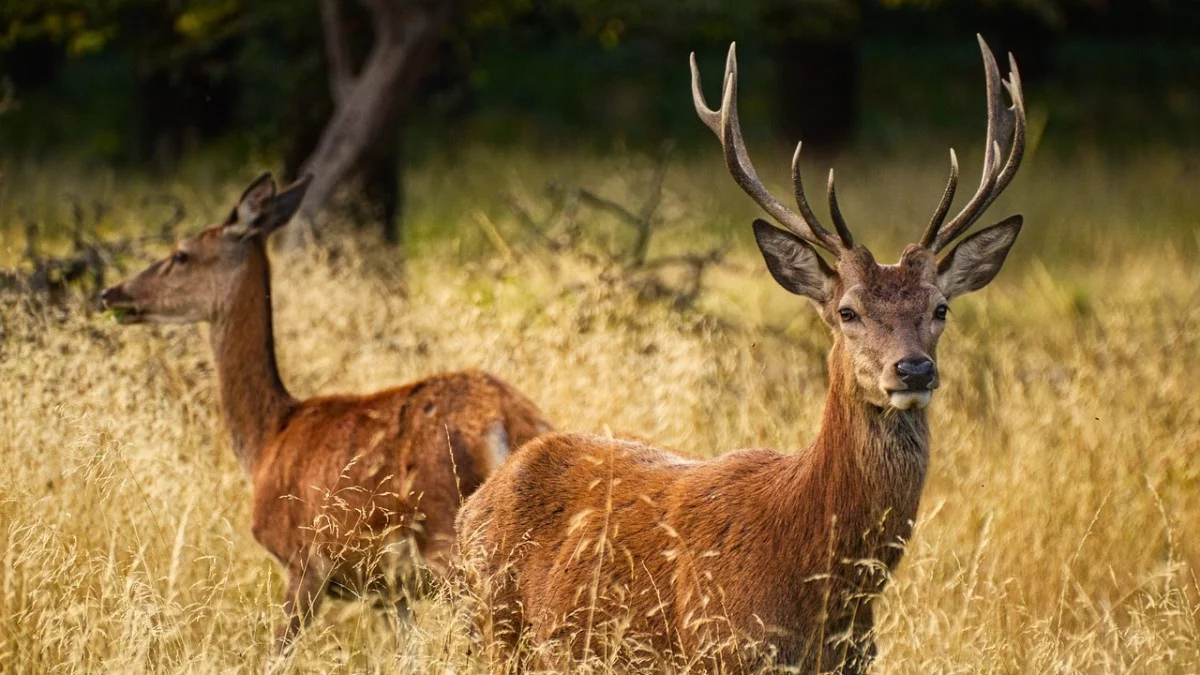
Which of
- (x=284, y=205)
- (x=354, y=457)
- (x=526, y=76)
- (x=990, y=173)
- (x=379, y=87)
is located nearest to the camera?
(x=990, y=173)

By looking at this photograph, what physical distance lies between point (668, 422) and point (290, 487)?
1501 mm

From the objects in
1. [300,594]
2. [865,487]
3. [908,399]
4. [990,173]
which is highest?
[990,173]

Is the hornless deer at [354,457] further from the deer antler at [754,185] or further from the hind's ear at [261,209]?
the deer antler at [754,185]

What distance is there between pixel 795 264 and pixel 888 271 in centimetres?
33

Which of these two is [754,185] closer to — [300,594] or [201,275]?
[300,594]

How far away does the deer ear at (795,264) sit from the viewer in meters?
4.47

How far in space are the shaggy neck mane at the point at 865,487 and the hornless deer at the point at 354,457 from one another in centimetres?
120

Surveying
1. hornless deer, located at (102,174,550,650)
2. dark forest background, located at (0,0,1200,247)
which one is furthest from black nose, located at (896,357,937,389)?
dark forest background, located at (0,0,1200,247)

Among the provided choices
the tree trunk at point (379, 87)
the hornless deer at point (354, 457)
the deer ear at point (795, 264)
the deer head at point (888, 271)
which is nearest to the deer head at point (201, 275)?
the hornless deer at point (354, 457)

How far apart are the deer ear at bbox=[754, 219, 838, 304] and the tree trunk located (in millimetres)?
6153

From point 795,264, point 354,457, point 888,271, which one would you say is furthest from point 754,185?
point 354,457

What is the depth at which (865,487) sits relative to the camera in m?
4.09

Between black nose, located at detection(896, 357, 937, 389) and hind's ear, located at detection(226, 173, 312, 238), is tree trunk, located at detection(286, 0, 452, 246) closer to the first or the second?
hind's ear, located at detection(226, 173, 312, 238)

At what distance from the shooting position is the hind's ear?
21.1 feet
